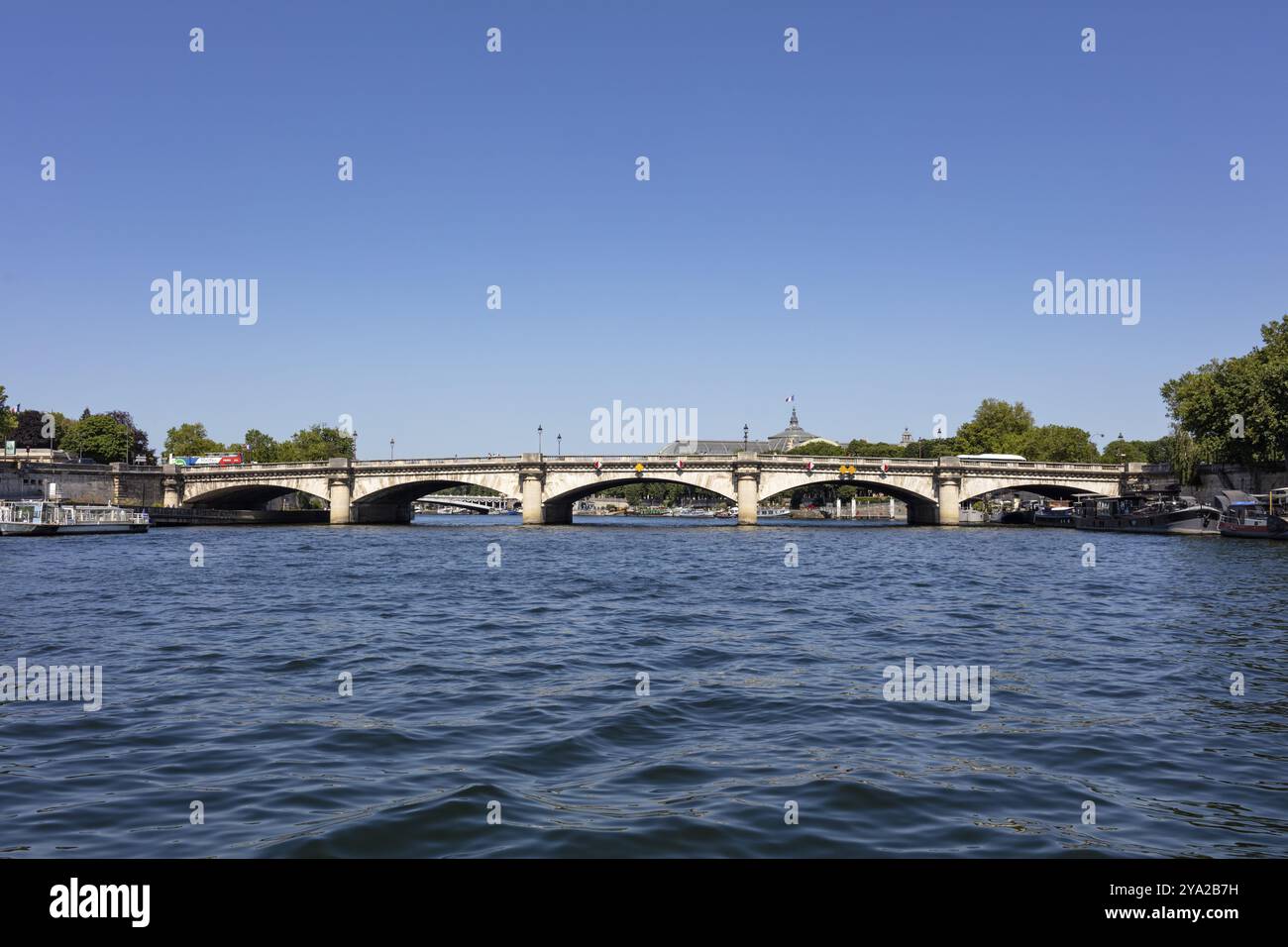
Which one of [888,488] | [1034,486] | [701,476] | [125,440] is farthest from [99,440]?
[1034,486]

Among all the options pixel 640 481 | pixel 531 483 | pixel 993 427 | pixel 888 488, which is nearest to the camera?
pixel 640 481

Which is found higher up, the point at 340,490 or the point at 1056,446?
the point at 1056,446

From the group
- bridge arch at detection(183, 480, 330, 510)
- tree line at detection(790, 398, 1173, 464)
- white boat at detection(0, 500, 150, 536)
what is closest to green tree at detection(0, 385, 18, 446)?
bridge arch at detection(183, 480, 330, 510)

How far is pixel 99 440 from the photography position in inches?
4707

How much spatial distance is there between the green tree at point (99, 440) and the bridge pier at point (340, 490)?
42049 mm

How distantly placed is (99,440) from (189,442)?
31.4 m

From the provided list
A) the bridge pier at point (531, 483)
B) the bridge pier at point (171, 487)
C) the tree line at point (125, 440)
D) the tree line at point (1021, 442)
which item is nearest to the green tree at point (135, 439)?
the tree line at point (125, 440)

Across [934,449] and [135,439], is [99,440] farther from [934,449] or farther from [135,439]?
[934,449]

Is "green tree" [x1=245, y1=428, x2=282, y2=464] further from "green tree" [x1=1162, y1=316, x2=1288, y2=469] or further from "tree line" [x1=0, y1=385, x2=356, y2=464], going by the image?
"green tree" [x1=1162, y1=316, x2=1288, y2=469]

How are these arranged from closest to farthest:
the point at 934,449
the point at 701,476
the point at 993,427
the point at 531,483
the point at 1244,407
Result: 1. the point at 1244,407
2. the point at 531,483
3. the point at 701,476
4. the point at 993,427
5. the point at 934,449

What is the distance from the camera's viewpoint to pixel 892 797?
9070 millimetres

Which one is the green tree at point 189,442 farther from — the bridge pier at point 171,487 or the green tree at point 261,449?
the bridge pier at point 171,487

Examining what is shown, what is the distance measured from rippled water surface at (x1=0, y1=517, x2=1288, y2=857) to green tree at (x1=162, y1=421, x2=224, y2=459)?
133 meters
